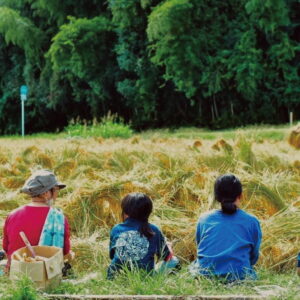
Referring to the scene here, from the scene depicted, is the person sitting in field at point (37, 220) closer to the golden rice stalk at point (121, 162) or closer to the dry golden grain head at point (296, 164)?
the golden rice stalk at point (121, 162)

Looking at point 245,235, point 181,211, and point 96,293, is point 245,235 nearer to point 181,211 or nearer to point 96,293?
point 96,293

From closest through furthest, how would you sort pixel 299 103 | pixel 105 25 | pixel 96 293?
pixel 96 293
pixel 299 103
pixel 105 25

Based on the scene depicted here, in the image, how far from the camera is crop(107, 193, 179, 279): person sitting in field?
3785 millimetres

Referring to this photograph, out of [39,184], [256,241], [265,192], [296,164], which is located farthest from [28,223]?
[296,164]

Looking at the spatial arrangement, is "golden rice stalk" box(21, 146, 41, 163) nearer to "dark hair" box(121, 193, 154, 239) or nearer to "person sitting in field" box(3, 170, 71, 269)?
"person sitting in field" box(3, 170, 71, 269)

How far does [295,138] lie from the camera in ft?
31.7

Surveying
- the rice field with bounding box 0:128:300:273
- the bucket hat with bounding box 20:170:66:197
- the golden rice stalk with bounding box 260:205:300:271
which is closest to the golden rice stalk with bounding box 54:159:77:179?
the rice field with bounding box 0:128:300:273

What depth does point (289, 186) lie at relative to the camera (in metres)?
5.45

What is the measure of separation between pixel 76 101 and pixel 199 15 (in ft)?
24.9

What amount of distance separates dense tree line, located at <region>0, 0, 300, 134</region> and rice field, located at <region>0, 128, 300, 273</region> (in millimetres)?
16774

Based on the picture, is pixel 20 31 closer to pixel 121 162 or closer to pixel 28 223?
pixel 121 162

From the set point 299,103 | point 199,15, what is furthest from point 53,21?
point 299,103

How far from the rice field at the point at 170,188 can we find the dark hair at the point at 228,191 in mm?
709

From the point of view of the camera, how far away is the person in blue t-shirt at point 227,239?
3730 millimetres
